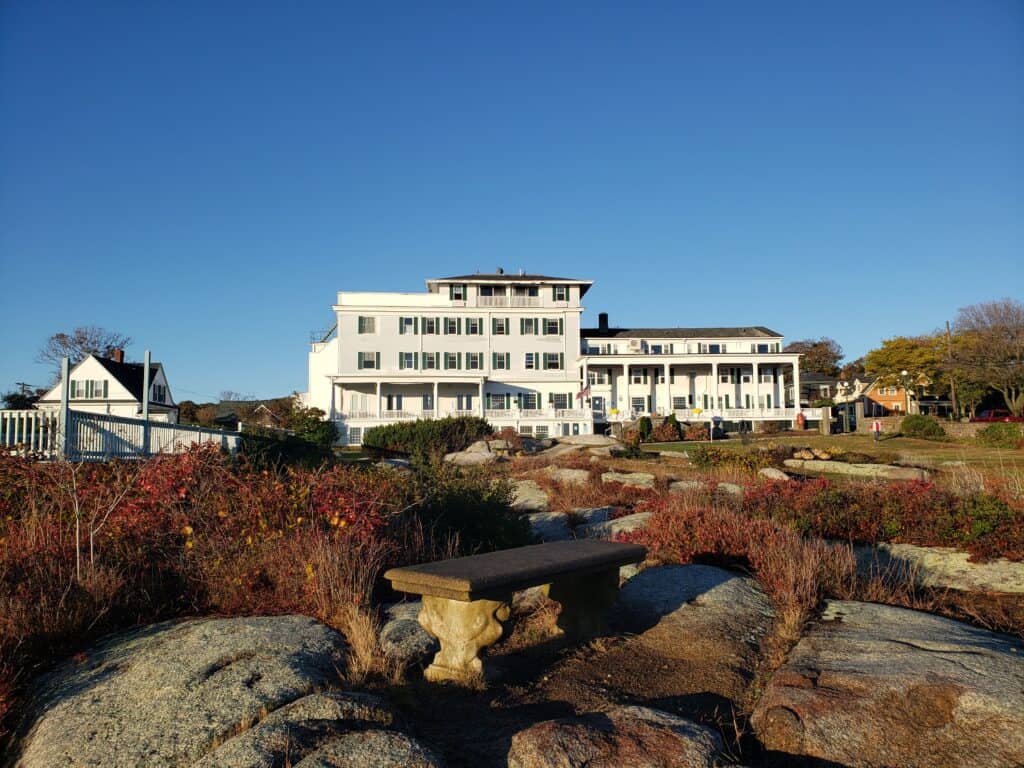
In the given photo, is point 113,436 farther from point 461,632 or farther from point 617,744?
point 617,744

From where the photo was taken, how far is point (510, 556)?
602 cm

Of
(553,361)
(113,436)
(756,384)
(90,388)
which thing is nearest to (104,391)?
(90,388)

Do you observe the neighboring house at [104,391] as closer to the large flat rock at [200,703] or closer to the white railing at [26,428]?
the white railing at [26,428]

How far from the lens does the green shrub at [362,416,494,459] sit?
124 feet

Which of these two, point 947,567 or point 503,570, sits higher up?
point 503,570

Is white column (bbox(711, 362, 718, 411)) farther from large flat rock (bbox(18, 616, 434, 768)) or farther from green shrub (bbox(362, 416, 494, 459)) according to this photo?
large flat rock (bbox(18, 616, 434, 768))

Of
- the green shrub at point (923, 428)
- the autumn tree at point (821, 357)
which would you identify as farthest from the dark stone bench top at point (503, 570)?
the autumn tree at point (821, 357)

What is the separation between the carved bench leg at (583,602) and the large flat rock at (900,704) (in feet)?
5.02

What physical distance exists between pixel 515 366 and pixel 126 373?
25.6 meters

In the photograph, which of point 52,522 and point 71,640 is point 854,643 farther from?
point 52,522

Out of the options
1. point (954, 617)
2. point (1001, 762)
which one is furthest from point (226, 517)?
point (954, 617)

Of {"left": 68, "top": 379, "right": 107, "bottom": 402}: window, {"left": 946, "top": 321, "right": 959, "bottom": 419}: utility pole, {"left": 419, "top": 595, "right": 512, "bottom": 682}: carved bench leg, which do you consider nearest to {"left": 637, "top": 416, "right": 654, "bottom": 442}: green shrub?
{"left": 946, "top": 321, "right": 959, "bottom": 419}: utility pole

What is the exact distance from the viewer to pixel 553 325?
Answer: 5619 cm

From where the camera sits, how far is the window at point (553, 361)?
5550 cm
